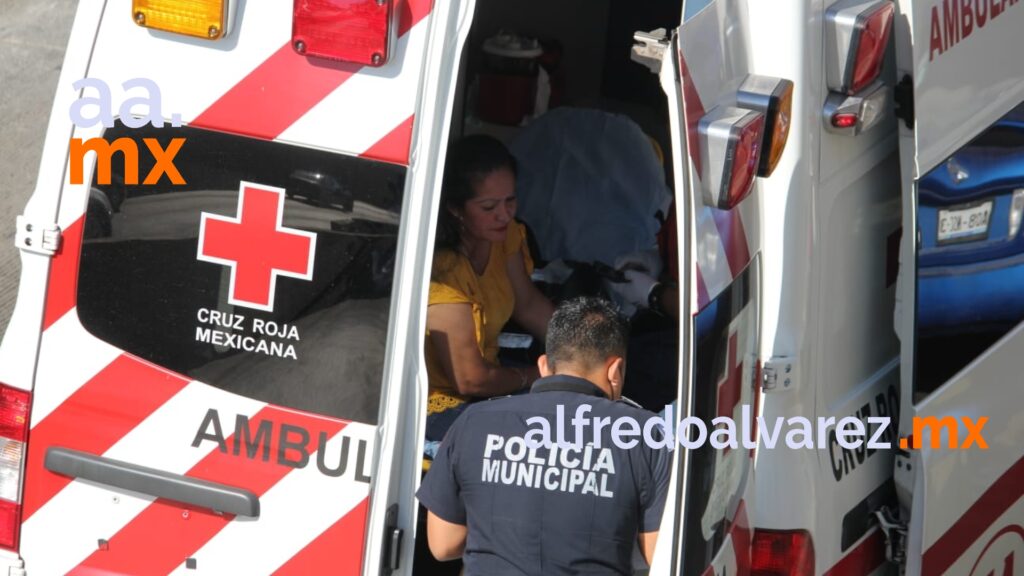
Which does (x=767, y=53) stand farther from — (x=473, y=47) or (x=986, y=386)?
(x=473, y=47)

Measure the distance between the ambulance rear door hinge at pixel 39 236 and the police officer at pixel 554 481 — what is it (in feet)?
3.09

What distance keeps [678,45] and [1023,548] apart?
2018mm

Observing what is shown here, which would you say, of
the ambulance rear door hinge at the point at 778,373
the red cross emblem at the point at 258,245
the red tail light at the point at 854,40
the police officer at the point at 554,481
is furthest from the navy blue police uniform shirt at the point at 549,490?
the red tail light at the point at 854,40

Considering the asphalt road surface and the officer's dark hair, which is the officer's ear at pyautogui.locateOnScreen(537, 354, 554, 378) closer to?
the officer's dark hair

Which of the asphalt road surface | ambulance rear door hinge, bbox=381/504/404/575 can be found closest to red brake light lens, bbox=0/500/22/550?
ambulance rear door hinge, bbox=381/504/404/575

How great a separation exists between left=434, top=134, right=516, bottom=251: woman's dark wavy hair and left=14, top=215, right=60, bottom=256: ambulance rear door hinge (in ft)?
3.66

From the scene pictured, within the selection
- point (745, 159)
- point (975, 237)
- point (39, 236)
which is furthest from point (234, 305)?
point (975, 237)

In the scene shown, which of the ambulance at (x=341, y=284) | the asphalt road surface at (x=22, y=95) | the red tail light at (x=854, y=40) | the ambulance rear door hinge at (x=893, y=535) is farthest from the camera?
the asphalt road surface at (x=22, y=95)

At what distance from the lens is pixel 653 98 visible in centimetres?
507

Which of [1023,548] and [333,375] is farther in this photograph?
[1023,548]

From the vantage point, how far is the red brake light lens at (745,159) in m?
2.52

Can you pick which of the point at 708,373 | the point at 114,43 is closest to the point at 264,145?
the point at 114,43

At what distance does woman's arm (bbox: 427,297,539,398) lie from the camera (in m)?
3.60

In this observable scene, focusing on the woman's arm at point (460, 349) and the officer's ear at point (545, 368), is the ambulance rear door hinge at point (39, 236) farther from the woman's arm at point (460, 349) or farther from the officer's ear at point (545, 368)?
the officer's ear at point (545, 368)
